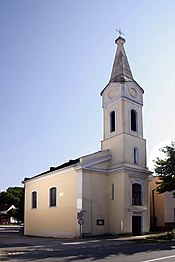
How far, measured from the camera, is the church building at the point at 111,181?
106 ft

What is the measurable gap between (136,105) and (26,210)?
1977 cm

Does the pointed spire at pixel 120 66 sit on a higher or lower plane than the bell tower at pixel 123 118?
higher

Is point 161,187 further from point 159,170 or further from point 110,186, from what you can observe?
point 110,186

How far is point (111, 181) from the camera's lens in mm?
34156

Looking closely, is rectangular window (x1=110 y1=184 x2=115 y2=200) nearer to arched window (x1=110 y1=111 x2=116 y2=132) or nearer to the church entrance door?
the church entrance door

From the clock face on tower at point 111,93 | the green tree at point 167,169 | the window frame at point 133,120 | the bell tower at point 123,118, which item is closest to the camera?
the green tree at point 167,169

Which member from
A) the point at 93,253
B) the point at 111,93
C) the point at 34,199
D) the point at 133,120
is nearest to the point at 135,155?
the point at 133,120

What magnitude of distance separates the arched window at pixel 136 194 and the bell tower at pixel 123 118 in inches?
88.5

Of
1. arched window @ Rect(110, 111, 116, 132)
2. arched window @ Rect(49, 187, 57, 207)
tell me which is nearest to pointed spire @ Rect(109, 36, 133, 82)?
arched window @ Rect(110, 111, 116, 132)

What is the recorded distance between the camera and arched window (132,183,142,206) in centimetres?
3369

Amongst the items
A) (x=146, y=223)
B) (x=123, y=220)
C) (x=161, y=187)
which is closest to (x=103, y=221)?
(x=123, y=220)

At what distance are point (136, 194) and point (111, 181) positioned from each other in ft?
9.27

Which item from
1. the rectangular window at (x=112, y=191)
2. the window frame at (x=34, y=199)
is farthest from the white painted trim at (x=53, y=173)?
the rectangular window at (x=112, y=191)

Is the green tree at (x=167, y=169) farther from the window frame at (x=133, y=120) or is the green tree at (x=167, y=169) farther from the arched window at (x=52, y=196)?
the arched window at (x=52, y=196)
